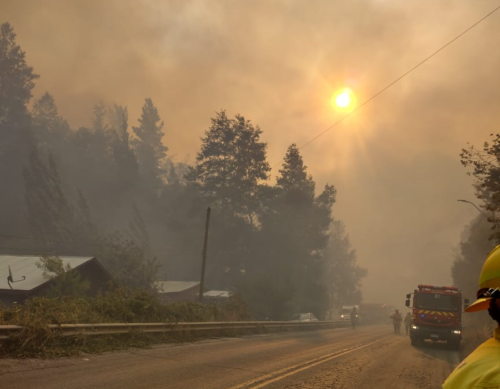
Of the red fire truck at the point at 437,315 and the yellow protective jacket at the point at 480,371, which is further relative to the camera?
the red fire truck at the point at 437,315

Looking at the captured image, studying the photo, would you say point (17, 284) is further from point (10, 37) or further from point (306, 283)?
point (10, 37)

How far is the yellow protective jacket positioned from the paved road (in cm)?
819

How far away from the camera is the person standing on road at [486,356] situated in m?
1.70

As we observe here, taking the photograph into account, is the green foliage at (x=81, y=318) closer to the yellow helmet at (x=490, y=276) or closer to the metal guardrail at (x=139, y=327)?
the metal guardrail at (x=139, y=327)

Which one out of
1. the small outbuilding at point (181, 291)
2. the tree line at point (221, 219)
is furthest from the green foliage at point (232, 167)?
the small outbuilding at point (181, 291)

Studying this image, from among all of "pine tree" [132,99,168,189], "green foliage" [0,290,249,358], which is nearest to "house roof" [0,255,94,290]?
"green foliage" [0,290,249,358]

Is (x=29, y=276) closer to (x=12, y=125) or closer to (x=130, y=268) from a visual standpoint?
(x=130, y=268)

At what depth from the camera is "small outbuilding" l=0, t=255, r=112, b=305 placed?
3098 centimetres

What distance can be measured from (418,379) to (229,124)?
60645 millimetres

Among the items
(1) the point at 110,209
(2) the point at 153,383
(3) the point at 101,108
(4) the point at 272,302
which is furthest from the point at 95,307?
(3) the point at 101,108

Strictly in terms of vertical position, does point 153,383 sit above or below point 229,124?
below

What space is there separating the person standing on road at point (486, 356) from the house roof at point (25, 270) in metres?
33.1

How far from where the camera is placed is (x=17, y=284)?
1241 inches

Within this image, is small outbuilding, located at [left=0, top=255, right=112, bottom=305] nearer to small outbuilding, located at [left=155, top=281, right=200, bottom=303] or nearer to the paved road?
the paved road
